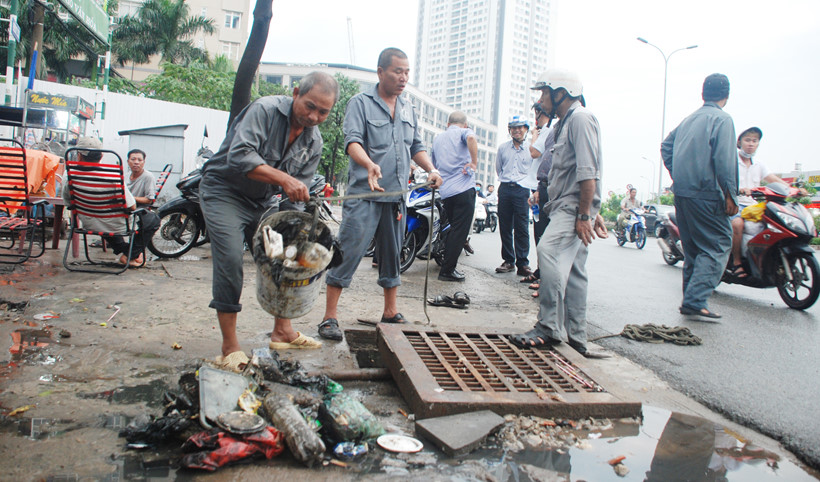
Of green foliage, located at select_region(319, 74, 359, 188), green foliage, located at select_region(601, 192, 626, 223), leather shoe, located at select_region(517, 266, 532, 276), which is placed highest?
green foliage, located at select_region(319, 74, 359, 188)

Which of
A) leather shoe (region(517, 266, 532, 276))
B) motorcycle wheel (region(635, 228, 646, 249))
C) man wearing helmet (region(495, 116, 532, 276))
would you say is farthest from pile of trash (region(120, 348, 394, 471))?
motorcycle wheel (region(635, 228, 646, 249))

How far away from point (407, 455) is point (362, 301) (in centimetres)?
280

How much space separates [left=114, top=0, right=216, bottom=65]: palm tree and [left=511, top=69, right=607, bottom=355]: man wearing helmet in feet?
137

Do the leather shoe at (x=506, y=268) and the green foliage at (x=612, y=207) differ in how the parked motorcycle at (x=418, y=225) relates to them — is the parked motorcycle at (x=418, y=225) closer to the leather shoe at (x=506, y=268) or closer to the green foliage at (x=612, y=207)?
the leather shoe at (x=506, y=268)

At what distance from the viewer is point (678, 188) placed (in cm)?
502

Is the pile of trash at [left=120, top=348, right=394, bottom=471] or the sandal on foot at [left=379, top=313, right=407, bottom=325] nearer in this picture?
the pile of trash at [left=120, top=348, right=394, bottom=471]

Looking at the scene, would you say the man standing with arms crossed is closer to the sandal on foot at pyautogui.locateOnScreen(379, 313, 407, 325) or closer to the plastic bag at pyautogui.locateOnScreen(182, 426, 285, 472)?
the sandal on foot at pyautogui.locateOnScreen(379, 313, 407, 325)

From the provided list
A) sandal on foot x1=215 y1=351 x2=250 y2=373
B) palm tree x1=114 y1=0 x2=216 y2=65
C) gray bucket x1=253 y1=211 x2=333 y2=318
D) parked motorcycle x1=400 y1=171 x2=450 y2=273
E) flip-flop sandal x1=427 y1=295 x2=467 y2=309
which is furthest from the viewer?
palm tree x1=114 y1=0 x2=216 y2=65

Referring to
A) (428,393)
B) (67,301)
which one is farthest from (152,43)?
(428,393)

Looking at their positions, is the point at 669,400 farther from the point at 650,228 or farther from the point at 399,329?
the point at 650,228

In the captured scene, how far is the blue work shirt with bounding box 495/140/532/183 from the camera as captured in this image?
701 cm

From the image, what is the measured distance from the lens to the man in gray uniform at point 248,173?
271 cm

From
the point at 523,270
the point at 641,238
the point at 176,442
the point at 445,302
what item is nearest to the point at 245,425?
the point at 176,442

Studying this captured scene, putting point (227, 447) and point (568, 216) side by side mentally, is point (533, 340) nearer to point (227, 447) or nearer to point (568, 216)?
point (568, 216)
